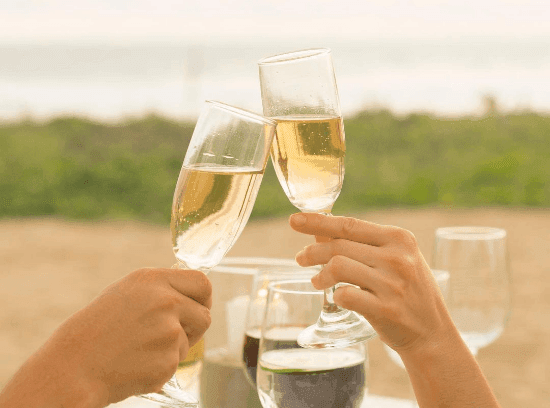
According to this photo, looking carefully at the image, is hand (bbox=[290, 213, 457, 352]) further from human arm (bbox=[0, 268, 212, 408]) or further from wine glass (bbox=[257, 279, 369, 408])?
human arm (bbox=[0, 268, 212, 408])

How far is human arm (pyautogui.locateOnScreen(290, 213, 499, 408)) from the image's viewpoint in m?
1.16

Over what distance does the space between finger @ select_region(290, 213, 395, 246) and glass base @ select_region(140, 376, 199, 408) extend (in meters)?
0.32

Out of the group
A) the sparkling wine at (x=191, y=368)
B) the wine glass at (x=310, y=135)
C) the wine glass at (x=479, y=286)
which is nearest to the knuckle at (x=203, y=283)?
the wine glass at (x=310, y=135)

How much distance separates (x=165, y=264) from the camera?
33.5 feet

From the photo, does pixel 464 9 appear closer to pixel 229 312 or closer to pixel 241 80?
pixel 241 80

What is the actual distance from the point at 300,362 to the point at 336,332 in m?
0.08

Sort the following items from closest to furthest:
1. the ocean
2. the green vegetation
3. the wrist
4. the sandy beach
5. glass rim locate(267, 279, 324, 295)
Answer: the wrist
glass rim locate(267, 279, 324, 295)
the sandy beach
the green vegetation
the ocean

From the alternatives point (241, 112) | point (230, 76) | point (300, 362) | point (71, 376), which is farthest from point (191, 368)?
point (230, 76)

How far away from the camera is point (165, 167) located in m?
14.1

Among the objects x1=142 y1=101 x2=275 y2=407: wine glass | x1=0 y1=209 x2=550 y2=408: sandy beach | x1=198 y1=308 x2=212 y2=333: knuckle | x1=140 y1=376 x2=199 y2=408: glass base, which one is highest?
x1=142 y1=101 x2=275 y2=407: wine glass

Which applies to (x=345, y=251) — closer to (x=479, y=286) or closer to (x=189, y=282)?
(x=189, y=282)

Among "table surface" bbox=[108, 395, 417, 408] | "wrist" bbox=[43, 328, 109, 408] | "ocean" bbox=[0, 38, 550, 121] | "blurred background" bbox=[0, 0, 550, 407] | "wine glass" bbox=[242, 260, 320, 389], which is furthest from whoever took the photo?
"ocean" bbox=[0, 38, 550, 121]

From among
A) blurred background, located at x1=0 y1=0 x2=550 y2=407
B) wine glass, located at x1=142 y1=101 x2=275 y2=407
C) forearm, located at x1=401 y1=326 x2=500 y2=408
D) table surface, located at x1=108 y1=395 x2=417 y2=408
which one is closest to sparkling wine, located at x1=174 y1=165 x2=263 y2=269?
wine glass, located at x1=142 y1=101 x2=275 y2=407

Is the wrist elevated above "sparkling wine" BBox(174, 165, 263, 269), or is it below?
below
